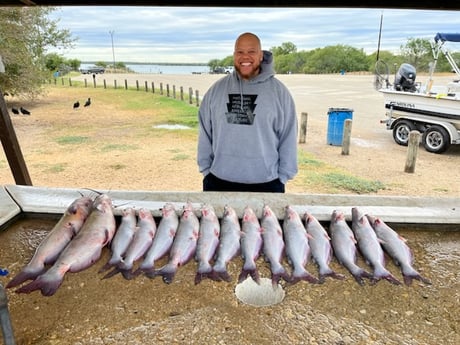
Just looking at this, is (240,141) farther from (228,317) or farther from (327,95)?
(327,95)

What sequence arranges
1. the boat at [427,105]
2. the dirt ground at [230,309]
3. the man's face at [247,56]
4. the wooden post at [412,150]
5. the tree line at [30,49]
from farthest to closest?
the tree line at [30,49]
the boat at [427,105]
the wooden post at [412,150]
the man's face at [247,56]
the dirt ground at [230,309]

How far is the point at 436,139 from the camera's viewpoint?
9.92 metres

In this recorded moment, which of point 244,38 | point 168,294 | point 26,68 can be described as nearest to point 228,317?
point 168,294

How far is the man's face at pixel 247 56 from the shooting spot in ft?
9.24

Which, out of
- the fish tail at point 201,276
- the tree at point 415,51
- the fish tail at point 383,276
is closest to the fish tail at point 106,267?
the fish tail at point 201,276

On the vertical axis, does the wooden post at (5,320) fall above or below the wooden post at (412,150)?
above

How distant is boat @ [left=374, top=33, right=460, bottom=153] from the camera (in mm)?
9352

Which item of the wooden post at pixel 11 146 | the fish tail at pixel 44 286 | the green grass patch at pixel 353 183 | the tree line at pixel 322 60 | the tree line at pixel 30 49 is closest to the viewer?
the fish tail at pixel 44 286

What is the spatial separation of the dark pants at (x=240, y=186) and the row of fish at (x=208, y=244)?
0.81 meters

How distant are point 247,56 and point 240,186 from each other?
104cm

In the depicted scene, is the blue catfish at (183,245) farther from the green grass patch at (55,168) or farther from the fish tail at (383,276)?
the green grass patch at (55,168)

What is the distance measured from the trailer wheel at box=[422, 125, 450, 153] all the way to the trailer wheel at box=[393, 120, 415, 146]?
519 mm

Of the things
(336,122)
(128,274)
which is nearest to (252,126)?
(128,274)

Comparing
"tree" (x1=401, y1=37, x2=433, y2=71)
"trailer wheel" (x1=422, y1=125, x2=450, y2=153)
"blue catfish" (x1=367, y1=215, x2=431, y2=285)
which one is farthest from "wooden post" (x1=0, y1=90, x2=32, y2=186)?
"tree" (x1=401, y1=37, x2=433, y2=71)
